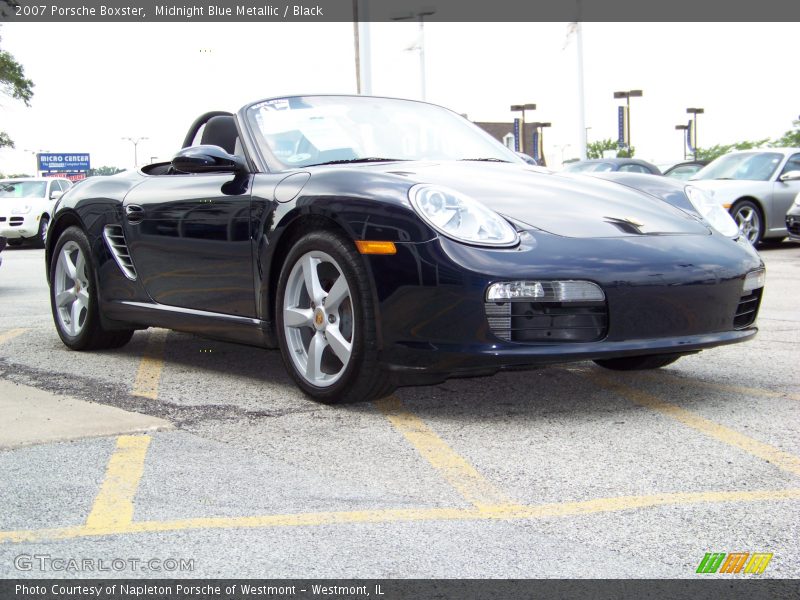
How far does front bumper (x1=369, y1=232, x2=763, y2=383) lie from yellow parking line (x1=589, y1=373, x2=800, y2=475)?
0.27 meters

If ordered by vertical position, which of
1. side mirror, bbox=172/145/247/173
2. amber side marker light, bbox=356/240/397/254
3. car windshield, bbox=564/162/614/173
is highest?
side mirror, bbox=172/145/247/173

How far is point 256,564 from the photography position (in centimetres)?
268

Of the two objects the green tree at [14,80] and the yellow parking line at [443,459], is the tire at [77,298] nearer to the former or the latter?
the yellow parking line at [443,459]

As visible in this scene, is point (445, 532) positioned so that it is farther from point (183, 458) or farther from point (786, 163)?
point (786, 163)

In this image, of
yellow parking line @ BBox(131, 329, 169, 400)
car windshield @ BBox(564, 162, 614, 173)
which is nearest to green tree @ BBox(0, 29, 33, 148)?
car windshield @ BBox(564, 162, 614, 173)

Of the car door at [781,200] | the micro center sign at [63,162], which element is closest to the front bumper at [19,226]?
the car door at [781,200]

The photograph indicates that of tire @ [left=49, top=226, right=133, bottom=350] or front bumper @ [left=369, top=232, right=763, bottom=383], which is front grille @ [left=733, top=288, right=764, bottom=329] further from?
tire @ [left=49, top=226, right=133, bottom=350]

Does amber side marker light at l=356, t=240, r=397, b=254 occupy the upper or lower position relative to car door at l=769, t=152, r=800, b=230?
upper

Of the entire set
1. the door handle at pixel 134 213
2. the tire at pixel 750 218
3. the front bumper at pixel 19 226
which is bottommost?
the front bumper at pixel 19 226

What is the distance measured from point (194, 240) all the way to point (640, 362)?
221 centimetres

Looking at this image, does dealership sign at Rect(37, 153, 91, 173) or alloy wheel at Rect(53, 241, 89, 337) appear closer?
alloy wheel at Rect(53, 241, 89, 337)

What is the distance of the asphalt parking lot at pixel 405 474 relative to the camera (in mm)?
2752

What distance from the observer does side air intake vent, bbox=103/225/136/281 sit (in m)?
5.89

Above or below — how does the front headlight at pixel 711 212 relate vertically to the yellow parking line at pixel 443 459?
above
